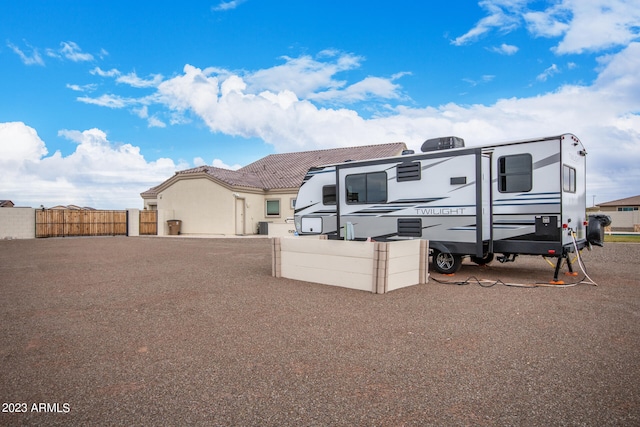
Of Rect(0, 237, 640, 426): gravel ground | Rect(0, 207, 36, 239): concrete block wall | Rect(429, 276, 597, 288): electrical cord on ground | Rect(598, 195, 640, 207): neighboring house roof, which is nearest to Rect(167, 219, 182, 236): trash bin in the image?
Rect(0, 207, 36, 239): concrete block wall

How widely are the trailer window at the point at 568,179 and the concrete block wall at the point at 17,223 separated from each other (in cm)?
2537

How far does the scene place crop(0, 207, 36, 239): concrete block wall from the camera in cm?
2261

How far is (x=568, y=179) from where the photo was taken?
28.3 ft

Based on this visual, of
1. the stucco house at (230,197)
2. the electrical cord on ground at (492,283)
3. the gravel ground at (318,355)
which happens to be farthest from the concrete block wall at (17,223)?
the electrical cord on ground at (492,283)

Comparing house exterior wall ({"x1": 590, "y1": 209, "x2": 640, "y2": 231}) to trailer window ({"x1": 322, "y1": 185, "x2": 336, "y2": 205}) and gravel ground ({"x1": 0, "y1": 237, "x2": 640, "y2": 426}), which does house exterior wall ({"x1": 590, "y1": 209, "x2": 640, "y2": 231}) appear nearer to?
trailer window ({"x1": 322, "y1": 185, "x2": 336, "y2": 205})

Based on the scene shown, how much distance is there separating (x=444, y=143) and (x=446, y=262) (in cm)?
273

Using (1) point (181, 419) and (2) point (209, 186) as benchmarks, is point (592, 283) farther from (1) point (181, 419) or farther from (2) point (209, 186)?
(2) point (209, 186)

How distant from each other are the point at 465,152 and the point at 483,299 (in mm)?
3346

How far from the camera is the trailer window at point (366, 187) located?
10133mm

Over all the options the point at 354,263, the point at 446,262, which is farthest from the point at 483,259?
the point at 354,263

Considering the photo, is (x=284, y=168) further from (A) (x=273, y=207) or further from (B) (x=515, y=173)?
(B) (x=515, y=173)

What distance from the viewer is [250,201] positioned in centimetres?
2553

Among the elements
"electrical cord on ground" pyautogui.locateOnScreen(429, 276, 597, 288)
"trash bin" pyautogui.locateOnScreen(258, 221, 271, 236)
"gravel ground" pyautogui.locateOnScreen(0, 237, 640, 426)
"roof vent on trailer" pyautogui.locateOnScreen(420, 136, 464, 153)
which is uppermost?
"roof vent on trailer" pyautogui.locateOnScreen(420, 136, 464, 153)

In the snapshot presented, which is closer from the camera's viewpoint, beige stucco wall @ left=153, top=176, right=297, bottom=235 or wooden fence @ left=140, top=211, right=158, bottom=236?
beige stucco wall @ left=153, top=176, right=297, bottom=235
